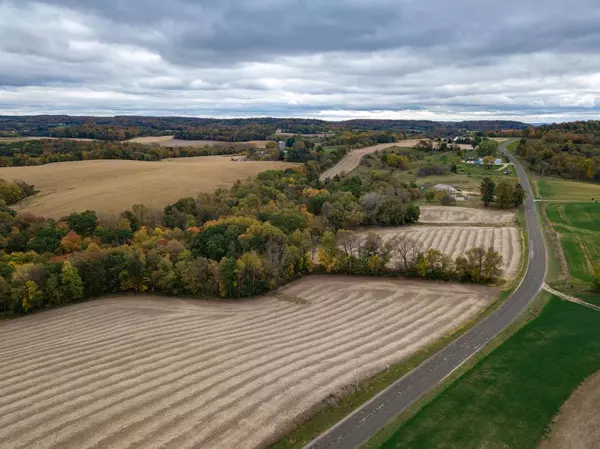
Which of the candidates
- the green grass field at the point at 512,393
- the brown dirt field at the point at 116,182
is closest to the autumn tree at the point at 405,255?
the green grass field at the point at 512,393

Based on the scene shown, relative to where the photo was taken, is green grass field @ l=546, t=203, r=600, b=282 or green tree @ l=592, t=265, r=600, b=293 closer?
green tree @ l=592, t=265, r=600, b=293

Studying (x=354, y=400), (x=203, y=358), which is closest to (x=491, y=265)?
(x=354, y=400)

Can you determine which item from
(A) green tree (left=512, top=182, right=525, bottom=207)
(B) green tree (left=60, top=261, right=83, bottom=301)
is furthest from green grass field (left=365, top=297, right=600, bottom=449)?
(A) green tree (left=512, top=182, right=525, bottom=207)

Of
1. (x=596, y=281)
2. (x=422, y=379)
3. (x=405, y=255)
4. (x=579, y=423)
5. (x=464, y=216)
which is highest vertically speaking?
(x=596, y=281)

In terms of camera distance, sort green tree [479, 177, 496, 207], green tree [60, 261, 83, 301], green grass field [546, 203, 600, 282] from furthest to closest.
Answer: green tree [479, 177, 496, 207], green grass field [546, 203, 600, 282], green tree [60, 261, 83, 301]

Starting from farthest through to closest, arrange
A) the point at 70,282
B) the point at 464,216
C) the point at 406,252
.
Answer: the point at 464,216 < the point at 406,252 < the point at 70,282

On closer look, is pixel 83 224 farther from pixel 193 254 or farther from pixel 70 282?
pixel 193 254

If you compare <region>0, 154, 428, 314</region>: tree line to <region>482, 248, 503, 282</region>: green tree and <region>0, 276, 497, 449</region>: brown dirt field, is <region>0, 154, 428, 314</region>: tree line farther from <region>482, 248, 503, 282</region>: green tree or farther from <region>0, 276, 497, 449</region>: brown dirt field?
<region>482, 248, 503, 282</region>: green tree
